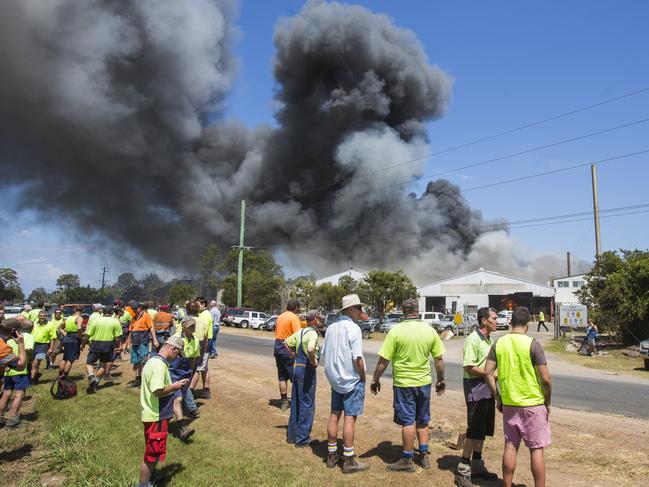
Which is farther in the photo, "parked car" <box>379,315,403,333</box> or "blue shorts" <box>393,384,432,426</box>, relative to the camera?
"parked car" <box>379,315,403,333</box>

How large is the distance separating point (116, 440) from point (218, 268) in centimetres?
4595

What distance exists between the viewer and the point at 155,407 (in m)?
3.98

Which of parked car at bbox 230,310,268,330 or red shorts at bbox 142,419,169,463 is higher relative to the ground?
red shorts at bbox 142,419,169,463

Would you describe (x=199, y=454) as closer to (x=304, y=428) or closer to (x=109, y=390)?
(x=304, y=428)

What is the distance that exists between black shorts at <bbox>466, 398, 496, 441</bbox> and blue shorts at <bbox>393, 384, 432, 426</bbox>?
0.39 meters

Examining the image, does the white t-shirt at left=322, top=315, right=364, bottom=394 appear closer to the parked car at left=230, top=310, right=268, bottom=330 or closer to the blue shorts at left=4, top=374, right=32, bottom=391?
the blue shorts at left=4, top=374, right=32, bottom=391

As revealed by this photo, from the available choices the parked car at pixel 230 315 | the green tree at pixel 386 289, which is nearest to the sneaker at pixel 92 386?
the green tree at pixel 386 289

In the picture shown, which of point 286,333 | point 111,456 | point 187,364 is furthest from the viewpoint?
point 286,333

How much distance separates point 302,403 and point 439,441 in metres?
1.64

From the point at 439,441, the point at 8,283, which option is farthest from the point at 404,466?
the point at 8,283

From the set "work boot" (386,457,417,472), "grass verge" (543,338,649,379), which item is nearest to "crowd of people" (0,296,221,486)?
"work boot" (386,457,417,472)

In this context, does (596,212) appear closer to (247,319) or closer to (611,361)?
(611,361)

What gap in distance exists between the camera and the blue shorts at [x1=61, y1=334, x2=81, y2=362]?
344 inches

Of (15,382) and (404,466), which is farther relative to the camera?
(15,382)
